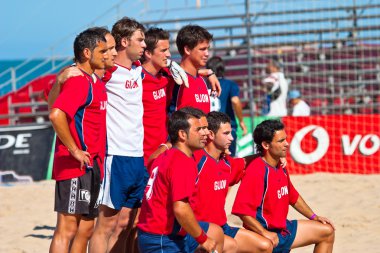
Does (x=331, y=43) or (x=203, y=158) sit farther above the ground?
(x=331, y=43)

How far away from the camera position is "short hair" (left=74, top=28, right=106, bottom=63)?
5.31 meters

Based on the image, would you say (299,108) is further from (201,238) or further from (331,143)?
(201,238)

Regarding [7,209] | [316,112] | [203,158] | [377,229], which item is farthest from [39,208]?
[316,112]

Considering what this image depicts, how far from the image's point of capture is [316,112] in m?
16.6

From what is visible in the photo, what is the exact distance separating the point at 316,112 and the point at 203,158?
11289 millimetres

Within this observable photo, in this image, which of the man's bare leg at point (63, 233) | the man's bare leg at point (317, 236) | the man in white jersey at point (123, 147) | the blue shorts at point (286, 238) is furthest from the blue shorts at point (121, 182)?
the man's bare leg at point (317, 236)

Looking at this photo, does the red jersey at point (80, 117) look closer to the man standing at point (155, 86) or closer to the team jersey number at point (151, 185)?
the team jersey number at point (151, 185)

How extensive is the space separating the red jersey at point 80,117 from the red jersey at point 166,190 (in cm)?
53

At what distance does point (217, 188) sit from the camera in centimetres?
555

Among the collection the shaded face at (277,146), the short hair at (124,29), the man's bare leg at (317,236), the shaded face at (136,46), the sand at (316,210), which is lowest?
the sand at (316,210)

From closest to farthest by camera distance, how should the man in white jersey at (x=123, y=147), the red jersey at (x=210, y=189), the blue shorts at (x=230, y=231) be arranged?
the red jersey at (x=210, y=189) < the blue shorts at (x=230, y=231) < the man in white jersey at (x=123, y=147)

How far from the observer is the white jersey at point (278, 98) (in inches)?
562

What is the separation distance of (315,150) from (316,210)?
3.66 m

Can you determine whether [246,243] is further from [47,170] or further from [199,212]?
[47,170]
